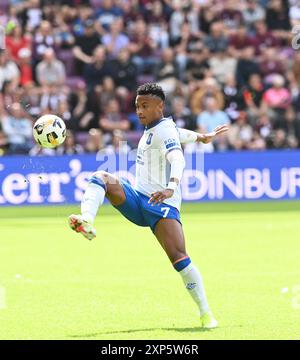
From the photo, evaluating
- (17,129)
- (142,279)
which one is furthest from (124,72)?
(142,279)

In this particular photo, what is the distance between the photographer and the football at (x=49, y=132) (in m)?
11.3

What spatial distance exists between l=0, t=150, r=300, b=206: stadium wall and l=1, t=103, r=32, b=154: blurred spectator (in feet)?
3.04

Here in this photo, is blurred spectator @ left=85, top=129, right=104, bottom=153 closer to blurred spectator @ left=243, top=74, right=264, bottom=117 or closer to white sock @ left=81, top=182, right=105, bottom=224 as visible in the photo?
blurred spectator @ left=243, top=74, right=264, bottom=117

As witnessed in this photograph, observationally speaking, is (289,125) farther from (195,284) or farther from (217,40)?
(195,284)

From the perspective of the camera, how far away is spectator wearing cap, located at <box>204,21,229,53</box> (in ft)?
87.7

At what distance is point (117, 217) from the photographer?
67.7ft

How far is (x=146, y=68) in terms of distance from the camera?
2662cm

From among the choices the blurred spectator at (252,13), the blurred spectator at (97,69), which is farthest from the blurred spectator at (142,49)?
the blurred spectator at (252,13)

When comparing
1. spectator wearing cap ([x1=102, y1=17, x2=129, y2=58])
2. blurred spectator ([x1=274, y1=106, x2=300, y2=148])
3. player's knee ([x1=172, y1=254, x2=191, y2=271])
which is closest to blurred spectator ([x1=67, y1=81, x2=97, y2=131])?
spectator wearing cap ([x1=102, y1=17, x2=129, y2=58])

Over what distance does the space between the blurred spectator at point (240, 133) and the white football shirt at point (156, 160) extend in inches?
565

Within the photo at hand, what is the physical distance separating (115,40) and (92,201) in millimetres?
17844

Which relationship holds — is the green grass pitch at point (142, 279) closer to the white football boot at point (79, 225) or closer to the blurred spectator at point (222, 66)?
the white football boot at point (79, 225)

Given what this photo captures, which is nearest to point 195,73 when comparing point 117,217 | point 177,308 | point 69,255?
point 117,217
